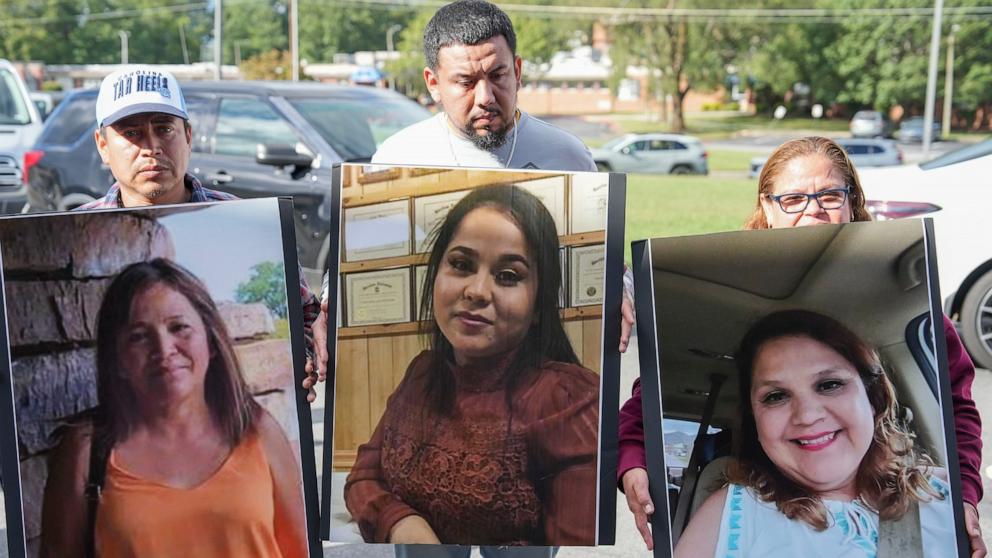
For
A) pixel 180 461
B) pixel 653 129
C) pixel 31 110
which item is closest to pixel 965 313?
pixel 180 461

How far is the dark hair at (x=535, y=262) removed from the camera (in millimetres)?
2537

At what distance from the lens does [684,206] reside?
1811 cm

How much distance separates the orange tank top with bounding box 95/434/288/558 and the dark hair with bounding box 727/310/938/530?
1132mm

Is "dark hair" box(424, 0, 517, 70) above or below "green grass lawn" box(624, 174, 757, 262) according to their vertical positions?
above

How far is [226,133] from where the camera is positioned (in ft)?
28.6

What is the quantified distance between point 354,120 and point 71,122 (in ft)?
8.87

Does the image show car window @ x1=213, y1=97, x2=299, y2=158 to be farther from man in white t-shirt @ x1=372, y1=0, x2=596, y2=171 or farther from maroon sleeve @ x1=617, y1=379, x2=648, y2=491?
maroon sleeve @ x1=617, y1=379, x2=648, y2=491

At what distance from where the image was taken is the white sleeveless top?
7.70 ft

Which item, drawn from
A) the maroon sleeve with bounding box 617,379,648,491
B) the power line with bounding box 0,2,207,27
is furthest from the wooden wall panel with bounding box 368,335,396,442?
the power line with bounding box 0,2,207,27

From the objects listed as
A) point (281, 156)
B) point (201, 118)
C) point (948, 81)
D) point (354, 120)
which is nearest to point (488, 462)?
point (281, 156)

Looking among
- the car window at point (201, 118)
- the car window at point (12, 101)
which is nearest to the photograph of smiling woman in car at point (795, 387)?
the car window at point (201, 118)

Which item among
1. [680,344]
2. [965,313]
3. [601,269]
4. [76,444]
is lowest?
[965,313]

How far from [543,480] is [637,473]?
0.23 metres

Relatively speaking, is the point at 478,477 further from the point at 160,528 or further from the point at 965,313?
the point at 965,313
